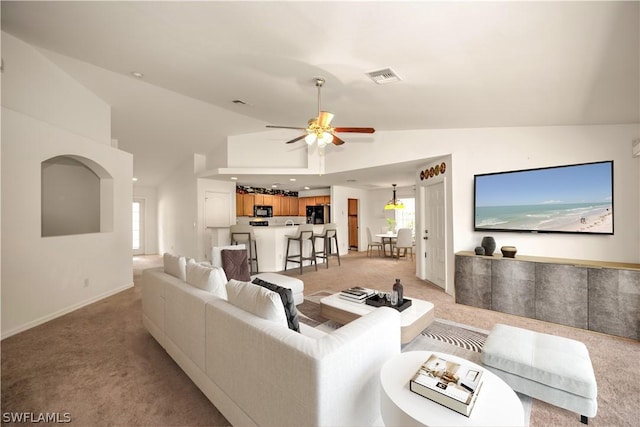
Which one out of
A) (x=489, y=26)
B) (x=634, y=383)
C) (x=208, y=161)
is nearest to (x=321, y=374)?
(x=489, y=26)

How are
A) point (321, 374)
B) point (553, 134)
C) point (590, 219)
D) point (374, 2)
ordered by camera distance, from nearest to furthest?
point (321, 374)
point (374, 2)
point (590, 219)
point (553, 134)

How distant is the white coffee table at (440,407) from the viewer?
1.12 metres

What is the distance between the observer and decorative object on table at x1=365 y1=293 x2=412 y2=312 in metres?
2.77

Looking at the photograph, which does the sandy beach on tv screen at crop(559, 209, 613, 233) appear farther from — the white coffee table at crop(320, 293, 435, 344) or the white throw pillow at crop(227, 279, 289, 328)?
the white throw pillow at crop(227, 279, 289, 328)

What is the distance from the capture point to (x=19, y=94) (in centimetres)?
321

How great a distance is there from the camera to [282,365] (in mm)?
1297

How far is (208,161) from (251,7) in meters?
5.27

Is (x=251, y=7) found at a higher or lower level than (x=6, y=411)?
higher

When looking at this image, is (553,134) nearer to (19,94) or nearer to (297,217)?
(19,94)

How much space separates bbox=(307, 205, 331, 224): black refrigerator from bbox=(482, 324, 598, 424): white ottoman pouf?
714 centimetres

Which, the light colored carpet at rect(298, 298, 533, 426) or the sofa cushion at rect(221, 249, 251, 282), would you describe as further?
the sofa cushion at rect(221, 249, 251, 282)

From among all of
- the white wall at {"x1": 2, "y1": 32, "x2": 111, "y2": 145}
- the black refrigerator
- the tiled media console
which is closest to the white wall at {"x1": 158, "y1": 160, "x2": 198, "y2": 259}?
the white wall at {"x1": 2, "y1": 32, "x2": 111, "y2": 145}

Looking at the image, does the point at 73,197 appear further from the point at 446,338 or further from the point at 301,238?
the point at 446,338

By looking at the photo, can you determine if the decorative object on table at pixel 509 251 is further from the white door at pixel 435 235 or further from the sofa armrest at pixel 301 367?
the sofa armrest at pixel 301 367
